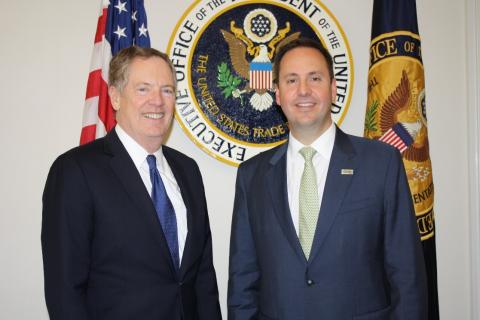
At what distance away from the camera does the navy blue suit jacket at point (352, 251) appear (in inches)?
62.8

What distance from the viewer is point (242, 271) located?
5.98 ft

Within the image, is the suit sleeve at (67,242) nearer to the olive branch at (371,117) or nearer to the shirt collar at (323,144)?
the shirt collar at (323,144)

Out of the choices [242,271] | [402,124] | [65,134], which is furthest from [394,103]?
[65,134]

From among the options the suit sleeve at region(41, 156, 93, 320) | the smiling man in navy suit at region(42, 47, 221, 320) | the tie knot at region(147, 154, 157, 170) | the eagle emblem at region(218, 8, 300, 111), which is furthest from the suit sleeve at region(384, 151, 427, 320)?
the eagle emblem at region(218, 8, 300, 111)

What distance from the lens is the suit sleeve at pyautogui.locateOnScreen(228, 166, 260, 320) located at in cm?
180

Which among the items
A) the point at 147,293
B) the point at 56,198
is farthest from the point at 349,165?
the point at 56,198

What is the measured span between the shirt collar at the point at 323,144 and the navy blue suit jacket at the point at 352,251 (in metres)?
0.05

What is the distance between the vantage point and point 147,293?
1616 millimetres

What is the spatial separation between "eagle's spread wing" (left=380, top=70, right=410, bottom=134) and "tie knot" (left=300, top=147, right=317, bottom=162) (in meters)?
0.87

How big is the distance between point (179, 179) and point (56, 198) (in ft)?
1.80

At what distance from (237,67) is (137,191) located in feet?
4.37

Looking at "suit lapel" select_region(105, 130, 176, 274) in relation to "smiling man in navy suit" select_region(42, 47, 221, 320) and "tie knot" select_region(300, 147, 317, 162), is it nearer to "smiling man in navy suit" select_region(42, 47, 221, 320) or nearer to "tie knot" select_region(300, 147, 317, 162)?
"smiling man in navy suit" select_region(42, 47, 221, 320)

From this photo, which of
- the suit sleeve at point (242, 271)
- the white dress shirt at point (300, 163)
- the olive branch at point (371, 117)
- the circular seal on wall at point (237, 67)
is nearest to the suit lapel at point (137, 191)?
the suit sleeve at point (242, 271)

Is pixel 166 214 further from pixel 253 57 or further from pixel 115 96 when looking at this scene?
pixel 253 57
